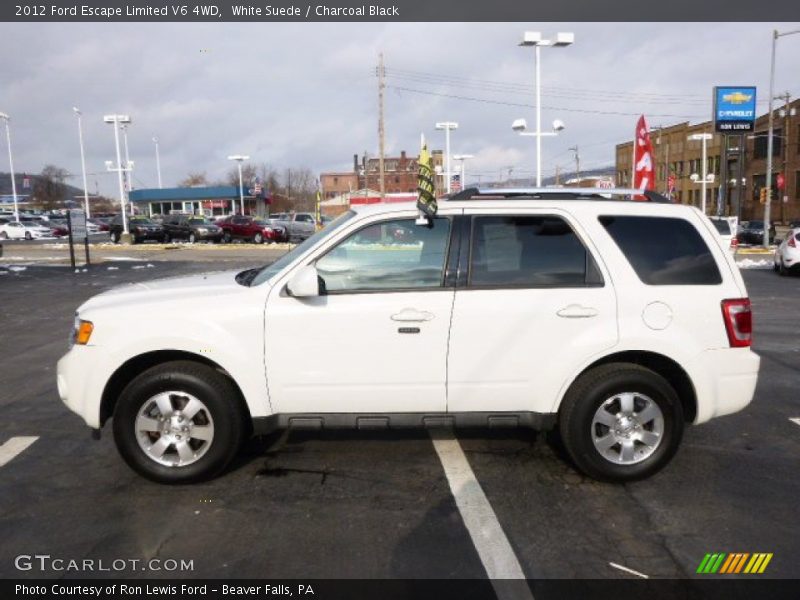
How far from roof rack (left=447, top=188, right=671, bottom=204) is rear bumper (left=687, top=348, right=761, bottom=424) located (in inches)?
44.6

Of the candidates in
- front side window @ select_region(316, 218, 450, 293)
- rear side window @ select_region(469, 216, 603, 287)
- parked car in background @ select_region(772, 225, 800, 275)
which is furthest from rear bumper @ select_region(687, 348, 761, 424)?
parked car in background @ select_region(772, 225, 800, 275)

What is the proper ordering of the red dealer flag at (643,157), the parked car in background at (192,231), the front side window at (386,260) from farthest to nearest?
the parked car in background at (192,231)
the red dealer flag at (643,157)
the front side window at (386,260)

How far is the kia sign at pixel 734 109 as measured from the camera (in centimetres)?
3259

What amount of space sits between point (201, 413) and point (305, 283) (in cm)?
111

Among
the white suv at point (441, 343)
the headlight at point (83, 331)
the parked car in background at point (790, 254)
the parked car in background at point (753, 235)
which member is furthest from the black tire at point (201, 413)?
the parked car in background at point (753, 235)

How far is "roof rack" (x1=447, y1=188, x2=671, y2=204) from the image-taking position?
4480mm

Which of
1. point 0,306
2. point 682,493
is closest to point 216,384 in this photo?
point 682,493

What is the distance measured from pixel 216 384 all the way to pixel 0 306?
10.9m

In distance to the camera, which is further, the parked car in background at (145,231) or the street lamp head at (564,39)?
the parked car in background at (145,231)

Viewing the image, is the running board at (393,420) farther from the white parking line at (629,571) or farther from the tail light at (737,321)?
the tail light at (737,321)

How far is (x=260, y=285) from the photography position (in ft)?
13.8

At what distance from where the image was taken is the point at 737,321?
4.18 metres

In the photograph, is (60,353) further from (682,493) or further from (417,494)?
(682,493)

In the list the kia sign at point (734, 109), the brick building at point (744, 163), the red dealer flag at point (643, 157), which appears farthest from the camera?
the brick building at point (744, 163)
